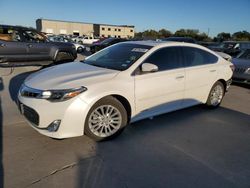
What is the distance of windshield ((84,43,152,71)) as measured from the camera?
416 centimetres

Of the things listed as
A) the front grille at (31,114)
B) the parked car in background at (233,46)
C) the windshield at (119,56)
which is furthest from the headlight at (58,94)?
the parked car in background at (233,46)

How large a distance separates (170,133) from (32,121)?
2.28 meters

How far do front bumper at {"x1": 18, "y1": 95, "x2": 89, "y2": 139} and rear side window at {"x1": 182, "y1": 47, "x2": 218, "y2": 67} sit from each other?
246 cm

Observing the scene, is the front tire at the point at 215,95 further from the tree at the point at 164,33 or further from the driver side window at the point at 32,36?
the tree at the point at 164,33

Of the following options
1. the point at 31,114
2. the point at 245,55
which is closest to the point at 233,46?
the point at 245,55

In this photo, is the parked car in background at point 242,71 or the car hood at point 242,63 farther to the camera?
the car hood at point 242,63

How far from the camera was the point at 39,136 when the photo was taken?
3.85 metres

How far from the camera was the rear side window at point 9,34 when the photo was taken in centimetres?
913

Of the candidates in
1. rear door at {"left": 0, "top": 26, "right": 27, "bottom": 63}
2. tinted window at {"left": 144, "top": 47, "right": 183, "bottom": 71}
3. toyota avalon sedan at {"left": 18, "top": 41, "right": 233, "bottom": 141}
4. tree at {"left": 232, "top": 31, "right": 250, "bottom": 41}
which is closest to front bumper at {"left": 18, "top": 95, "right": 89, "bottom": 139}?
toyota avalon sedan at {"left": 18, "top": 41, "right": 233, "bottom": 141}

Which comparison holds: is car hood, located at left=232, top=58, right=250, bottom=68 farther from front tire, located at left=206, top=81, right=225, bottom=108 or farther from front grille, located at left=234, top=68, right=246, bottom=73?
front tire, located at left=206, top=81, right=225, bottom=108

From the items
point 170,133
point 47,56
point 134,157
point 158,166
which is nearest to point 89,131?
point 134,157

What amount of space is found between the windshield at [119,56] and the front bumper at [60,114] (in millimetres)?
1045

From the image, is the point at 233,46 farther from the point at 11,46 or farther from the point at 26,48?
the point at 11,46

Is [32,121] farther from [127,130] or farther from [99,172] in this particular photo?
[127,130]
